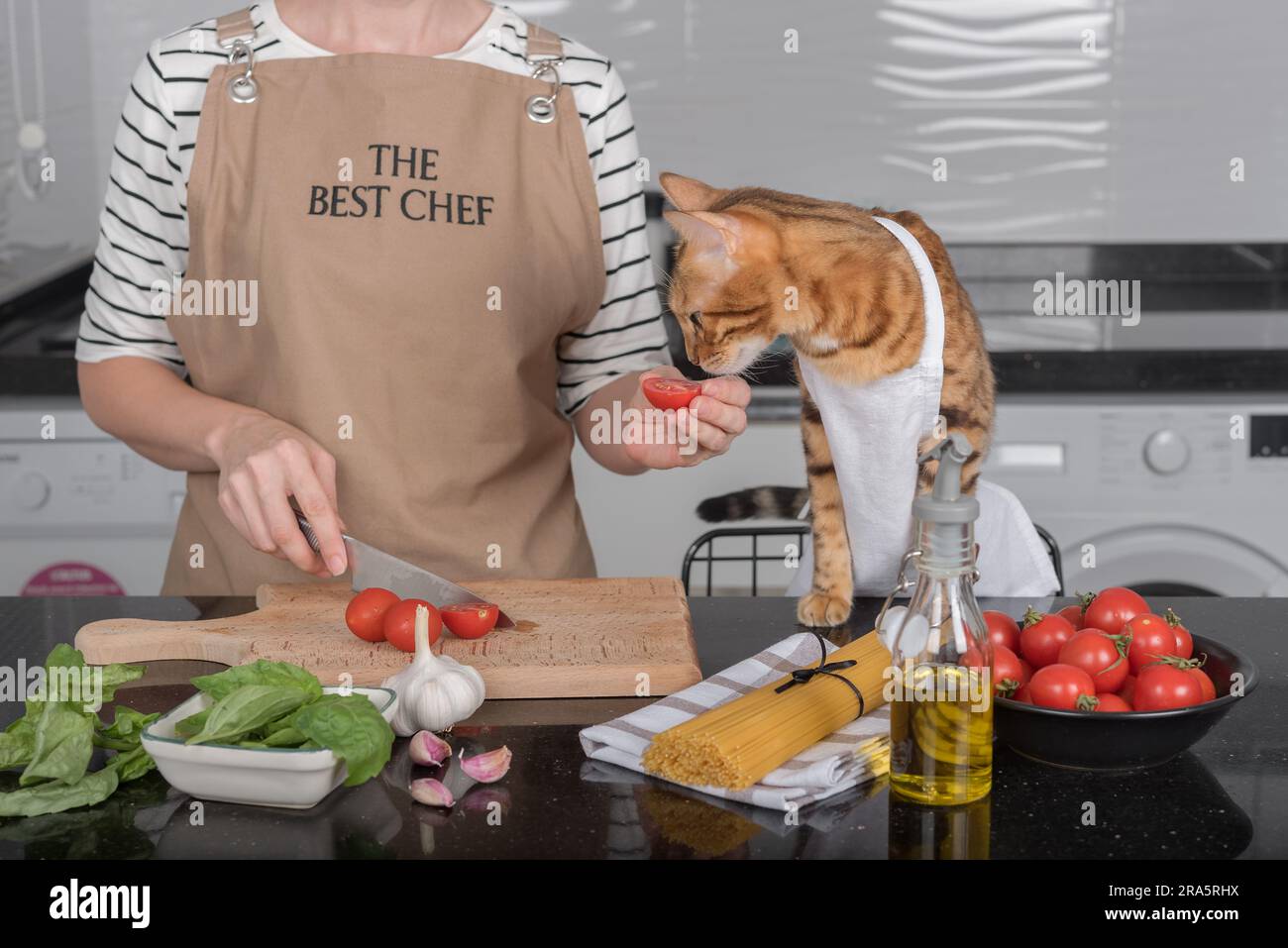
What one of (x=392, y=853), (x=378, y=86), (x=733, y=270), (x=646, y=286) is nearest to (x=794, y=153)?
(x=646, y=286)

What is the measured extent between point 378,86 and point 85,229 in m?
1.78

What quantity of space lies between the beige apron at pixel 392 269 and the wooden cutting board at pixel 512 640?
7.4 inches

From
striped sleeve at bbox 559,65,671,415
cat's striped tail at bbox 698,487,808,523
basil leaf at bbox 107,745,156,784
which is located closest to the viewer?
basil leaf at bbox 107,745,156,784

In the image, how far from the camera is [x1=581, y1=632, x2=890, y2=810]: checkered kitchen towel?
97 centimetres

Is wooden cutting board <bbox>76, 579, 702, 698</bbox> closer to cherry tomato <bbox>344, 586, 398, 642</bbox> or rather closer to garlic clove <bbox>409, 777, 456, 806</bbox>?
cherry tomato <bbox>344, 586, 398, 642</bbox>

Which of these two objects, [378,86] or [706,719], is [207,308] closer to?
[378,86]

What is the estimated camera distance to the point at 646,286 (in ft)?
5.80

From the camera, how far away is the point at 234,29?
164cm

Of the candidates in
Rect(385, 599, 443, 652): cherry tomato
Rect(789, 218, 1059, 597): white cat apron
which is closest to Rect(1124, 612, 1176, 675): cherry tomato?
Rect(789, 218, 1059, 597): white cat apron

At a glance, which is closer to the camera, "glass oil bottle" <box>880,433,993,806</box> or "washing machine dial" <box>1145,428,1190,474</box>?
"glass oil bottle" <box>880,433,993,806</box>

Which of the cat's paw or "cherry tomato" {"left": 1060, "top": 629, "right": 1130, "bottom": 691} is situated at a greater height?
"cherry tomato" {"left": 1060, "top": 629, "right": 1130, "bottom": 691}

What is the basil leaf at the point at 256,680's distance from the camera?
39.2 inches

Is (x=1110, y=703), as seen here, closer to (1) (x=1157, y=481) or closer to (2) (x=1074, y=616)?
(2) (x=1074, y=616)

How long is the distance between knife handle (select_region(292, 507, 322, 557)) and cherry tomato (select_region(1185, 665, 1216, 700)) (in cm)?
82
